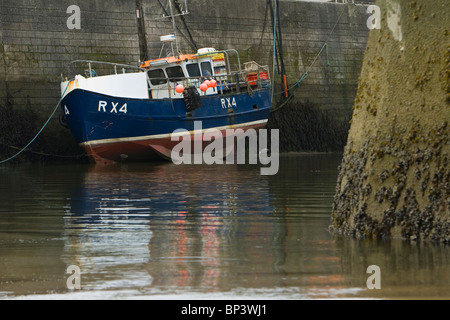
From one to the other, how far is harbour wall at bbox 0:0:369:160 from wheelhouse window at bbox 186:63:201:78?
2.14 meters

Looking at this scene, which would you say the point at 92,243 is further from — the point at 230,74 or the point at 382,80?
the point at 230,74

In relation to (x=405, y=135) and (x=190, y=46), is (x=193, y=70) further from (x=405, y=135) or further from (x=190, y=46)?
(x=405, y=135)

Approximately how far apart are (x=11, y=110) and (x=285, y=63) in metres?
8.51

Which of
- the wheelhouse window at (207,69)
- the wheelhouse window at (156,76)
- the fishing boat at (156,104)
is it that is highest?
the wheelhouse window at (207,69)

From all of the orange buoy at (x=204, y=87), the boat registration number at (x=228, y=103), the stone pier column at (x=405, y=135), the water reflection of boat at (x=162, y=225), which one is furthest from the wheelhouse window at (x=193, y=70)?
the stone pier column at (x=405, y=135)

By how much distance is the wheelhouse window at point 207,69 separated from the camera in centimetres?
2188

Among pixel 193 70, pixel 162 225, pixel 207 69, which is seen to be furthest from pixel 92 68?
pixel 162 225

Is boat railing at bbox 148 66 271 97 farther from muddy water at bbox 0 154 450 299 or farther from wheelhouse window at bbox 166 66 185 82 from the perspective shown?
muddy water at bbox 0 154 450 299

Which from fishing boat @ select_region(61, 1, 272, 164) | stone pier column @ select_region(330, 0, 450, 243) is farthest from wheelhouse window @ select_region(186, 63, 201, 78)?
stone pier column @ select_region(330, 0, 450, 243)

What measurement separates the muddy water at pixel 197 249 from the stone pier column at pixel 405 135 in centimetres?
20

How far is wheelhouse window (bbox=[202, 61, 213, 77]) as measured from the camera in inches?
861

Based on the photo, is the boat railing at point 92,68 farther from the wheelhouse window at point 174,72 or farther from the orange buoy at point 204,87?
the orange buoy at point 204,87
